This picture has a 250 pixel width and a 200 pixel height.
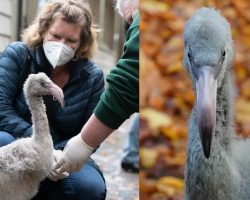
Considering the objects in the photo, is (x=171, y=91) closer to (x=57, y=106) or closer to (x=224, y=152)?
(x=224, y=152)

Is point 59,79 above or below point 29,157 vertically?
above

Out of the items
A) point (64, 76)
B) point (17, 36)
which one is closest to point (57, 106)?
point (64, 76)

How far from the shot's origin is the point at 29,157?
2826 mm

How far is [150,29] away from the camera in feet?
5.47

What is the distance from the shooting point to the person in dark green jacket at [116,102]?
2.02 m

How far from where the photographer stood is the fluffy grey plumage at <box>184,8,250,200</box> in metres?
1.58

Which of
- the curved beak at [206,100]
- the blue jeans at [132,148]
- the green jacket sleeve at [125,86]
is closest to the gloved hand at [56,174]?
the green jacket sleeve at [125,86]

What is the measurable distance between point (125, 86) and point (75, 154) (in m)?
0.49

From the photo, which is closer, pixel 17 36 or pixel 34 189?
pixel 34 189

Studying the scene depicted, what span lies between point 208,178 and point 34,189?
150 cm

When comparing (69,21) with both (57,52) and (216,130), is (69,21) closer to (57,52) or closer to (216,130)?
(57,52)

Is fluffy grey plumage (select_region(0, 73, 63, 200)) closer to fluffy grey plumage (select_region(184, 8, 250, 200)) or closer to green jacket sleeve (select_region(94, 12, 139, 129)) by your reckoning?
green jacket sleeve (select_region(94, 12, 139, 129))

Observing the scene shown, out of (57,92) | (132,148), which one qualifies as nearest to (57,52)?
(57,92)

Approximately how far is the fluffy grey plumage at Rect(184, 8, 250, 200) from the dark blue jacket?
1.52 meters
